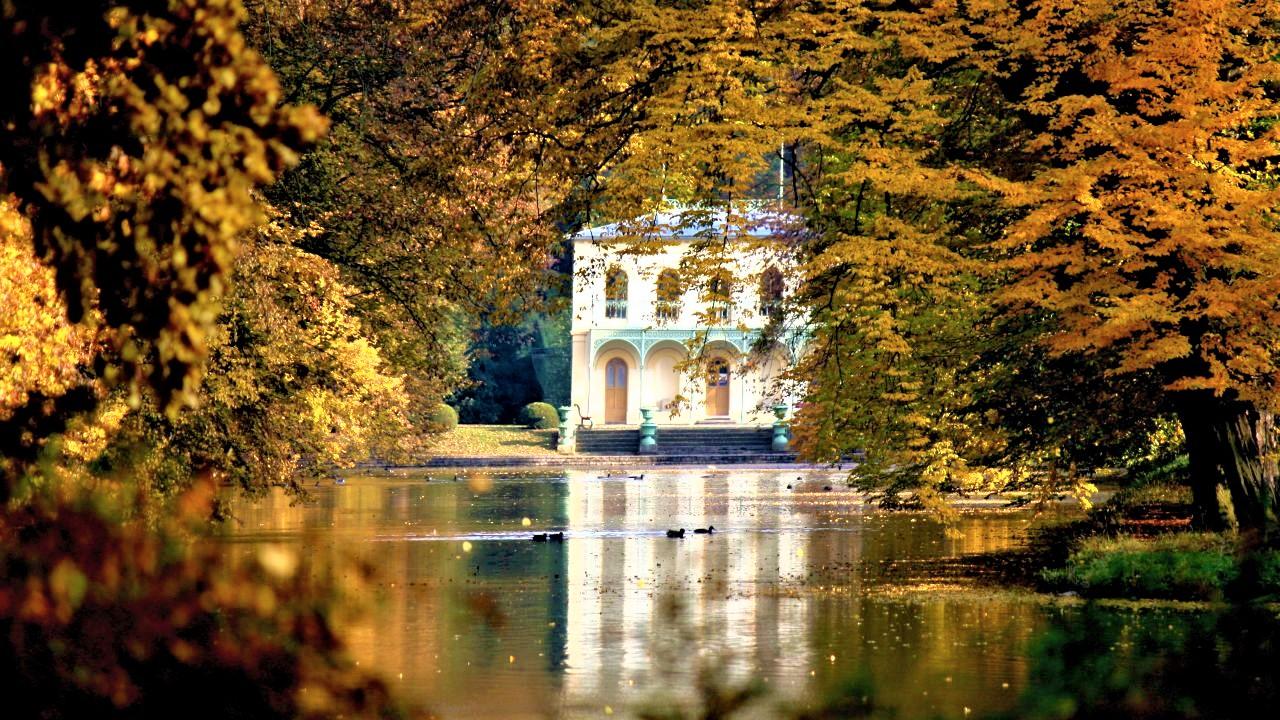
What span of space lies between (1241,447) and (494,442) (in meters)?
45.1

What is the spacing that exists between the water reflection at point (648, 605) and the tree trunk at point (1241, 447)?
2833 millimetres

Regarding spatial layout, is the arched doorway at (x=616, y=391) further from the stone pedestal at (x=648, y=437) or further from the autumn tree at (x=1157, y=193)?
the autumn tree at (x=1157, y=193)

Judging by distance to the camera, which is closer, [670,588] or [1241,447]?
[1241,447]

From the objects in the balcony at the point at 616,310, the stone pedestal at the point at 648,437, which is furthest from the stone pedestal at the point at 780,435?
the balcony at the point at 616,310

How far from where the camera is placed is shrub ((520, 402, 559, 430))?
65.1 meters

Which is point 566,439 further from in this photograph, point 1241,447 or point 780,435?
point 1241,447

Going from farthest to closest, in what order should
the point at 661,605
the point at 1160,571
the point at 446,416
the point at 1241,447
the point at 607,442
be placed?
the point at 607,442 < the point at 446,416 < the point at 661,605 < the point at 1241,447 < the point at 1160,571

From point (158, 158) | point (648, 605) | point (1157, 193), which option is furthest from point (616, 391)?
point (158, 158)

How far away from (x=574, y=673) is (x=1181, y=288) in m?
7.44

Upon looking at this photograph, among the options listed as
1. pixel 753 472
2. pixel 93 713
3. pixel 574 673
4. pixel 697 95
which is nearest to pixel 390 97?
pixel 697 95

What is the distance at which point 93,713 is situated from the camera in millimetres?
9039

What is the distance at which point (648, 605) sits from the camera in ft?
61.0

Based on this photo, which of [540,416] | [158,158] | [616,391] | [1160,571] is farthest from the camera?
[616,391]

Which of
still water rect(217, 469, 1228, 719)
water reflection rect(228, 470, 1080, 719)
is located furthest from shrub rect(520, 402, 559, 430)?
still water rect(217, 469, 1228, 719)
